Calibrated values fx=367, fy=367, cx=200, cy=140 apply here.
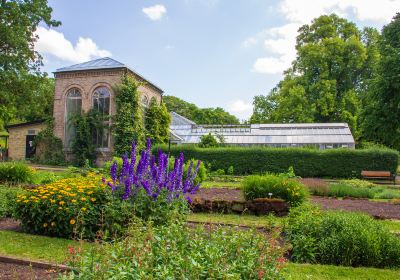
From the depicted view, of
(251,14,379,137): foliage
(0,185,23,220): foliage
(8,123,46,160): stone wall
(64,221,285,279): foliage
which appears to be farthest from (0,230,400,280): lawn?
(251,14,379,137): foliage

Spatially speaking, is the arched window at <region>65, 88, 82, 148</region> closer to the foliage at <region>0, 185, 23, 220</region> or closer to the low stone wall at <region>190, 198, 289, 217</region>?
the foliage at <region>0, 185, 23, 220</region>

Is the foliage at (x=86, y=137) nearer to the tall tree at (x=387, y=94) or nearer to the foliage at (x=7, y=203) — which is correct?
the foliage at (x=7, y=203)

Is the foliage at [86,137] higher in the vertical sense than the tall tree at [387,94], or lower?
lower

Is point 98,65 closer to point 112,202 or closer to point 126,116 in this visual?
point 126,116

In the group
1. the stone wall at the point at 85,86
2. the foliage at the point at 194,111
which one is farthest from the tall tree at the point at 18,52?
the foliage at the point at 194,111

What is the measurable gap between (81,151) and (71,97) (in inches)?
163

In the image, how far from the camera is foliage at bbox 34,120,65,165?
2503cm

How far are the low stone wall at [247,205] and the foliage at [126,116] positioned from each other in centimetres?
1531

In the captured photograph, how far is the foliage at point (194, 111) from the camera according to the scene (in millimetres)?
62156

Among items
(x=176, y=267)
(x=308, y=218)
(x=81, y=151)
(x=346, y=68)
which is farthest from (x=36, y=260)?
(x=346, y=68)

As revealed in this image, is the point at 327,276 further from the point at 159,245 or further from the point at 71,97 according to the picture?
the point at 71,97

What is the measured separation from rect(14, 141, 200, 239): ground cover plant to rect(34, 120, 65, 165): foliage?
779 inches

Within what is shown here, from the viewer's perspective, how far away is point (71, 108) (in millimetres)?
25672

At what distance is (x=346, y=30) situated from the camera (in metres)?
36.7
